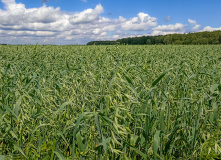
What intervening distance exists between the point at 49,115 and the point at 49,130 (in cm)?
35

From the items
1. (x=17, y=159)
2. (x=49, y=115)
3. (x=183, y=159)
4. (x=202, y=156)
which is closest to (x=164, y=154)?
(x=183, y=159)

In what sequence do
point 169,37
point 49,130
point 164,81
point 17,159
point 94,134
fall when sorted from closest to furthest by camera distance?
point 17,159 < point 94,134 < point 49,130 < point 164,81 < point 169,37

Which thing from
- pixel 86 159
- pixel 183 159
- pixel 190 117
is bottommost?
pixel 183 159

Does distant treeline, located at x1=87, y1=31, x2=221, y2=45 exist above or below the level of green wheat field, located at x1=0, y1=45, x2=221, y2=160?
above

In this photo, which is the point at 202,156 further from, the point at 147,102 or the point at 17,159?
the point at 17,159

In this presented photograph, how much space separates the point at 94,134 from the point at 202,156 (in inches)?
37.6

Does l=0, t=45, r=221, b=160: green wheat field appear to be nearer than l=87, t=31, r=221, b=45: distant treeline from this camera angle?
Yes

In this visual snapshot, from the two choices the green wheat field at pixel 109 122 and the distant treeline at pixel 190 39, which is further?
the distant treeline at pixel 190 39

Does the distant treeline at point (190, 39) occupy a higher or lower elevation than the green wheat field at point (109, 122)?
higher

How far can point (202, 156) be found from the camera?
1797 millimetres

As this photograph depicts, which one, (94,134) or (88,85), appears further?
(88,85)

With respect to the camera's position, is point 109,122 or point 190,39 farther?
point 190,39

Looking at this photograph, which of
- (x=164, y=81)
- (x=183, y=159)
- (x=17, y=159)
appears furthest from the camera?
(x=164, y=81)

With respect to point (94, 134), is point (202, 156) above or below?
below
